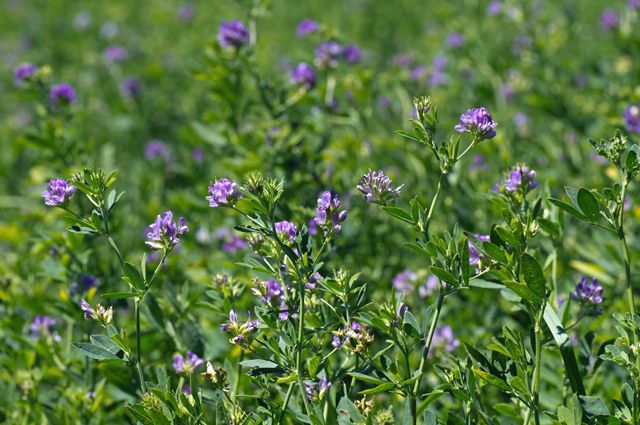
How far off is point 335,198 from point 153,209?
178cm

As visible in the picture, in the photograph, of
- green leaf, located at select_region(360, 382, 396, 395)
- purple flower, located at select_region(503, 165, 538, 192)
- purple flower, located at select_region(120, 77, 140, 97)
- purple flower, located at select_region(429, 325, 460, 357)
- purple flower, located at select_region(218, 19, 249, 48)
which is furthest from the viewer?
purple flower, located at select_region(120, 77, 140, 97)

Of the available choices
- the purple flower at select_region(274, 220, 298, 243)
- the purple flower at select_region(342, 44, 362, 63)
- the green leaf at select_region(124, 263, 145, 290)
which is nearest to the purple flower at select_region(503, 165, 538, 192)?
the purple flower at select_region(274, 220, 298, 243)

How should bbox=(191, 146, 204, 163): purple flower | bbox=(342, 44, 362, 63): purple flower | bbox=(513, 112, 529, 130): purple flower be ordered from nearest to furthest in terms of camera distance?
1. bbox=(342, 44, 362, 63): purple flower
2. bbox=(191, 146, 204, 163): purple flower
3. bbox=(513, 112, 529, 130): purple flower

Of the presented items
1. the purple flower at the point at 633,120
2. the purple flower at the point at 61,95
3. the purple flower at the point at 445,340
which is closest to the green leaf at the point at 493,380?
the purple flower at the point at 445,340

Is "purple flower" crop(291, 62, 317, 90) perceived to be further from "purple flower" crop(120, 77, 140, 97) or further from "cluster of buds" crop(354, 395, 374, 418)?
"purple flower" crop(120, 77, 140, 97)

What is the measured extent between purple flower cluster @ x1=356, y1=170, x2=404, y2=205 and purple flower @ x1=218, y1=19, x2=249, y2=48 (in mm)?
1528

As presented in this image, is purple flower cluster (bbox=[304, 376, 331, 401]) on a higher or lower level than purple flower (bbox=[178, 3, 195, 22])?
lower

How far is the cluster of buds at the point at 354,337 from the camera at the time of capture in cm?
163

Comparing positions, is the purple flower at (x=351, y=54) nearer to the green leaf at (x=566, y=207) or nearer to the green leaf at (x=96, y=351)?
the green leaf at (x=566, y=207)

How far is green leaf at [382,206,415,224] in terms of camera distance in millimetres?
1664

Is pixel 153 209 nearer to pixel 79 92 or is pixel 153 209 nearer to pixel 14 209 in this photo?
pixel 14 209

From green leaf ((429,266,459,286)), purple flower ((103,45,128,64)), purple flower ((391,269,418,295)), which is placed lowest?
green leaf ((429,266,459,286))

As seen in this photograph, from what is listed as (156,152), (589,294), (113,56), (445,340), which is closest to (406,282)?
(445,340)

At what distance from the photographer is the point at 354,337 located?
5.36 feet
